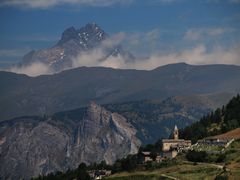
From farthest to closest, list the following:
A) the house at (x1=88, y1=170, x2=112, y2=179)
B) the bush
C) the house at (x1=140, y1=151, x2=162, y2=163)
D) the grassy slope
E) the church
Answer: the house at (x1=88, y1=170, x2=112, y2=179), the church, the house at (x1=140, y1=151, x2=162, y2=163), the bush, the grassy slope

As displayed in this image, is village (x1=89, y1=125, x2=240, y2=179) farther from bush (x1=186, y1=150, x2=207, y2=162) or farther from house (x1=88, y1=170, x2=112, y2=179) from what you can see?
bush (x1=186, y1=150, x2=207, y2=162)

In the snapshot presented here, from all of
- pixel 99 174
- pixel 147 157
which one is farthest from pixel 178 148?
pixel 99 174

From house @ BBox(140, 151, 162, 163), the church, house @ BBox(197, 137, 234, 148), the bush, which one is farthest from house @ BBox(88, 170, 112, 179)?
the bush

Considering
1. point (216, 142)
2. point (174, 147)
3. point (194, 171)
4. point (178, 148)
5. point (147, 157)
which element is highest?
point (216, 142)

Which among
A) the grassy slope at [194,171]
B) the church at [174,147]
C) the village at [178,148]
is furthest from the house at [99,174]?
the grassy slope at [194,171]

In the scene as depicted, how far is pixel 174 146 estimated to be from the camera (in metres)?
193

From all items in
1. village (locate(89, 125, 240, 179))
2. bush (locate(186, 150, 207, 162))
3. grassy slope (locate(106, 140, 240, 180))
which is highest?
village (locate(89, 125, 240, 179))

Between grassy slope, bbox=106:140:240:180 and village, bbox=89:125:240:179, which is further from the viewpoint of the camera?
village, bbox=89:125:240:179

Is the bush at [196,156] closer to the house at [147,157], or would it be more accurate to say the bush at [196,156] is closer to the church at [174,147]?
the house at [147,157]

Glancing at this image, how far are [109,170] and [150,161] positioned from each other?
19.5 meters

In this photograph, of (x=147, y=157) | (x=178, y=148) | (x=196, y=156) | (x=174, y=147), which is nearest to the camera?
(x=196, y=156)

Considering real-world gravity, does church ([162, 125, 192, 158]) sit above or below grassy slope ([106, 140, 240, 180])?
above

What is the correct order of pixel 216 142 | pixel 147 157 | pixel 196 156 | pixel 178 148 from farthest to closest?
1. pixel 147 157
2. pixel 178 148
3. pixel 216 142
4. pixel 196 156

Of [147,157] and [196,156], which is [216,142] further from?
[147,157]
